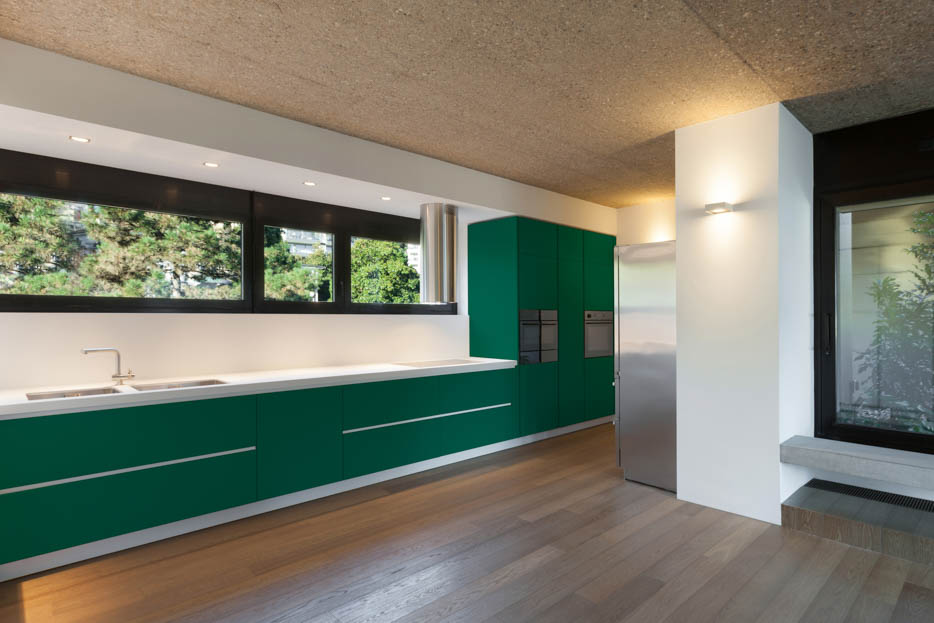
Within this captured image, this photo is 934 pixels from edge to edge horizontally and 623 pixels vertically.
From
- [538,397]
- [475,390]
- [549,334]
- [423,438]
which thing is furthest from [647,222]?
[423,438]

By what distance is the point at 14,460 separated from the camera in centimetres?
234

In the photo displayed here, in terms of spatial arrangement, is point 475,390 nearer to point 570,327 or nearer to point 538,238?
point 570,327

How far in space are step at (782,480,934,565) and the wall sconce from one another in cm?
178

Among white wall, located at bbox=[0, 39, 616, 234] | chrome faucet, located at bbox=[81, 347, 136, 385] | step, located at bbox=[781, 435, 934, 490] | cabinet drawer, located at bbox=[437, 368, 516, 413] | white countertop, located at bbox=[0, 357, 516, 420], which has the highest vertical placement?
white wall, located at bbox=[0, 39, 616, 234]

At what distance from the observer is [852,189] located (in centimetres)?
330

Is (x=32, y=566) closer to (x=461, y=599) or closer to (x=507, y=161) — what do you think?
A: (x=461, y=599)

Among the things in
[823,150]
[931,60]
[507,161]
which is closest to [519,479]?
[507,161]

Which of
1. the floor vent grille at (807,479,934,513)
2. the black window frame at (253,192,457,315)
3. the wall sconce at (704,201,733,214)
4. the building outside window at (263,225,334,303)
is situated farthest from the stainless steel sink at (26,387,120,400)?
the floor vent grille at (807,479,934,513)

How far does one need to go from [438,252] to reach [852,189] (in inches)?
119

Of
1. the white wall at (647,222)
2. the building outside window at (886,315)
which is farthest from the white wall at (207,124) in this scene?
the building outside window at (886,315)

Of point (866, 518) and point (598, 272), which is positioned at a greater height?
point (598, 272)

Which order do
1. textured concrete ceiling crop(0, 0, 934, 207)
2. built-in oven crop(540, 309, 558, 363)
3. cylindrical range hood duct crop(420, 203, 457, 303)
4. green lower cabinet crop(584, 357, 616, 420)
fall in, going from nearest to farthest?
textured concrete ceiling crop(0, 0, 934, 207), cylindrical range hood duct crop(420, 203, 457, 303), built-in oven crop(540, 309, 558, 363), green lower cabinet crop(584, 357, 616, 420)

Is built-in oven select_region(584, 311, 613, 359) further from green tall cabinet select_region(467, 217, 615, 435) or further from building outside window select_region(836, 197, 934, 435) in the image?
building outside window select_region(836, 197, 934, 435)

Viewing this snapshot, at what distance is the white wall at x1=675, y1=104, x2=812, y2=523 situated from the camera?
2.99 metres
